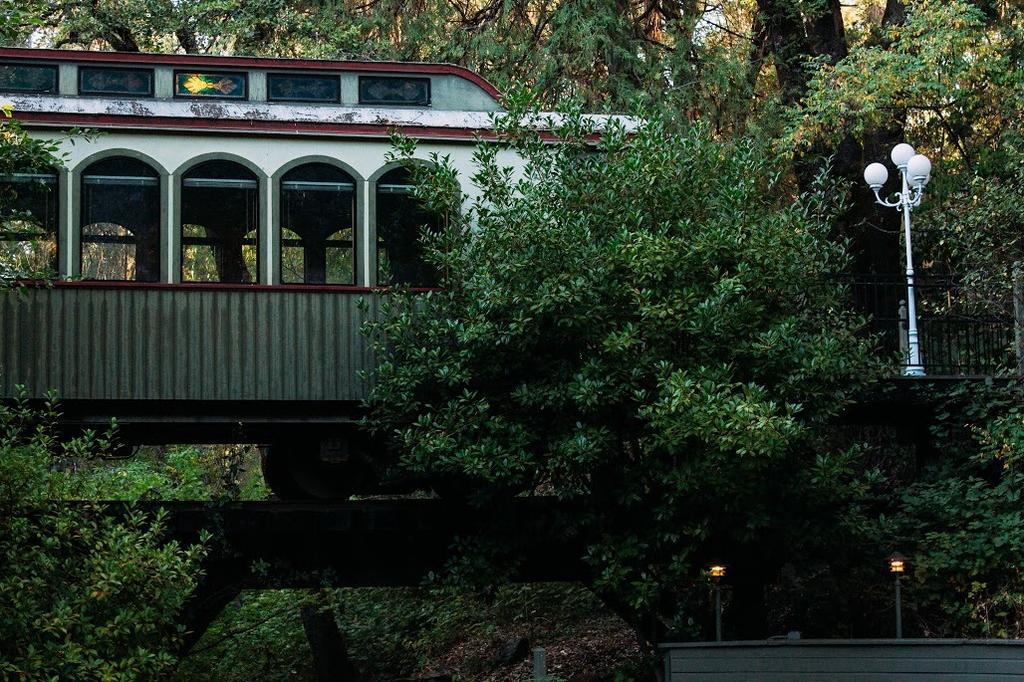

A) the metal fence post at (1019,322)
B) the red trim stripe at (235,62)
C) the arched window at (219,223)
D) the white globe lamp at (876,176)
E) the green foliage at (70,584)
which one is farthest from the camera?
the white globe lamp at (876,176)

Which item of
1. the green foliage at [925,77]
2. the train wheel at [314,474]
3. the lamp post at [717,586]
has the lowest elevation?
the lamp post at [717,586]

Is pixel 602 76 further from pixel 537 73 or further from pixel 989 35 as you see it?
pixel 989 35

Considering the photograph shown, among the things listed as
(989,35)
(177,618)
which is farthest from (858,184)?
(177,618)

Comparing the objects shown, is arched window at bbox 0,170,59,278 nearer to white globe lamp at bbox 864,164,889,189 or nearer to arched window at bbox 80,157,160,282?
arched window at bbox 80,157,160,282

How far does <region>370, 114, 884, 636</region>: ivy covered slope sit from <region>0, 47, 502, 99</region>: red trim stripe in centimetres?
145

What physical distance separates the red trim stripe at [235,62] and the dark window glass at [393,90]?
9 centimetres

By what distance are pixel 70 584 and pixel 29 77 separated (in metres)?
5.26

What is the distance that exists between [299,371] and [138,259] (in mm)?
1816

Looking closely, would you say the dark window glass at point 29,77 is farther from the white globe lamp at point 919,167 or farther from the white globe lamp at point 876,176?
the white globe lamp at point 919,167

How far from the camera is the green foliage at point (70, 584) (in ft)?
34.9

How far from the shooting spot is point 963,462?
15.0 metres

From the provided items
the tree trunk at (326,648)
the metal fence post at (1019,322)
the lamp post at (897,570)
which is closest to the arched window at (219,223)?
the lamp post at (897,570)

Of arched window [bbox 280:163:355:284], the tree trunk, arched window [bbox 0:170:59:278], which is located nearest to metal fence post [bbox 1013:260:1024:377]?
arched window [bbox 280:163:355:284]

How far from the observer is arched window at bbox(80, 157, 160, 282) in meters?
13.6
